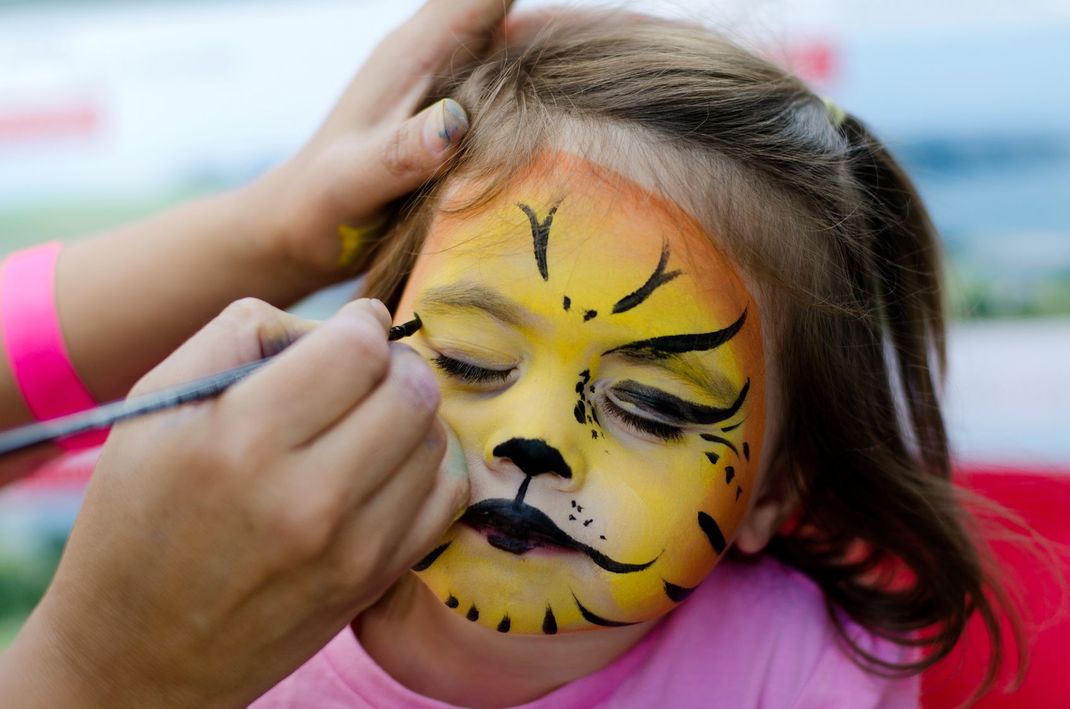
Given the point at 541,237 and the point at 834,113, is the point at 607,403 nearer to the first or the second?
the point at 541,237

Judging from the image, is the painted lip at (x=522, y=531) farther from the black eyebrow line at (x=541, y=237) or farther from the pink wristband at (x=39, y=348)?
the pink wristband at (x=39, y=348)

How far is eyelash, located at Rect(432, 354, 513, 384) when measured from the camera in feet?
2.52

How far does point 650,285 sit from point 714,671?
0.46 metres

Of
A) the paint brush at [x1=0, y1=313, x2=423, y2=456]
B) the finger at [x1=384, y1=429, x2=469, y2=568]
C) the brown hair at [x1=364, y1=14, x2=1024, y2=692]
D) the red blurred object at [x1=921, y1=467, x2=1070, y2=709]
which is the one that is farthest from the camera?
the red blurred object at [x1=921, y1=467, x2=1070, y2=709]

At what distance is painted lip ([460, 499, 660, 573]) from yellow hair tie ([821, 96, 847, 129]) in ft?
1.58

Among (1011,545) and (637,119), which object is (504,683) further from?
(1011,545)

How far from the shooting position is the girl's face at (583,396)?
74 centimetres

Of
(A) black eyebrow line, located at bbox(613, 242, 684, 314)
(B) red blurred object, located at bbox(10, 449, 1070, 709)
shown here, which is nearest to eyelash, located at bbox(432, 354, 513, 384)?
(A) black eyebrow line, located at bbox(613, 242, 684, 314)

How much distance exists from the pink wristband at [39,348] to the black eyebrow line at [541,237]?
0.52m

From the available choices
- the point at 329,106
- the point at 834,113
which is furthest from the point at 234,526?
the point at 329,106

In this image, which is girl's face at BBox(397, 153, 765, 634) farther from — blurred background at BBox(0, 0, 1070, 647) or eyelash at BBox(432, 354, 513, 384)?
blurred background at BBox(0, 0, 1070, 647)

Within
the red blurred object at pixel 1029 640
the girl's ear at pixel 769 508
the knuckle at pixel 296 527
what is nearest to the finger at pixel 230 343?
the knuckle at pixel 296 527

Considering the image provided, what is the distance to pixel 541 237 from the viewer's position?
0.76 m

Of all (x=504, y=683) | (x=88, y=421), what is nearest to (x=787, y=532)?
(x=504, y=683)
